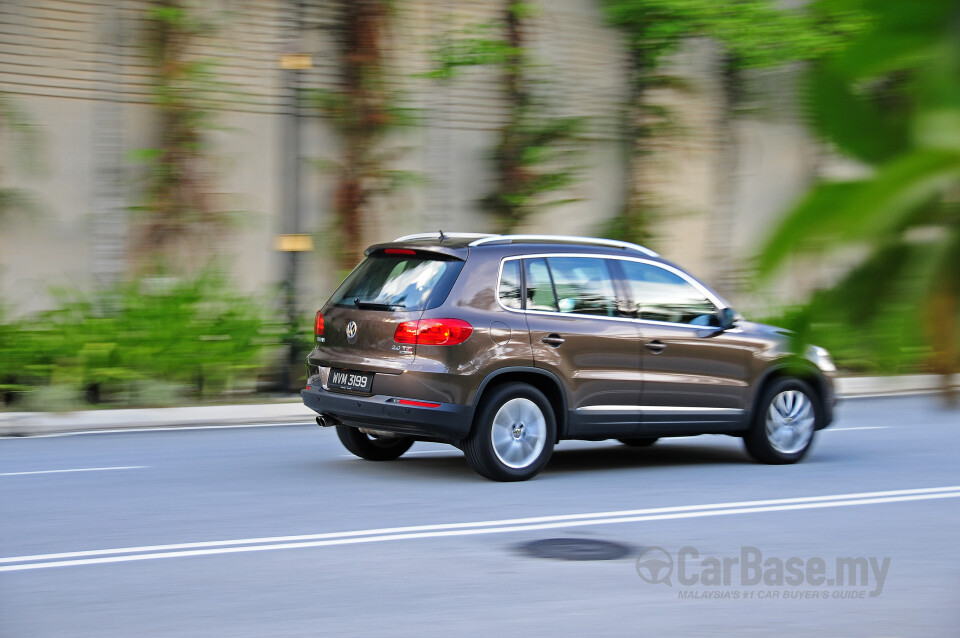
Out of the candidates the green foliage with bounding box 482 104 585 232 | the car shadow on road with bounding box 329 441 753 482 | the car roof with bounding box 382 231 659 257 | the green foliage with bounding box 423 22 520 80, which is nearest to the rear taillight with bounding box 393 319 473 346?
the car roof with bounding box 382 231 659 257

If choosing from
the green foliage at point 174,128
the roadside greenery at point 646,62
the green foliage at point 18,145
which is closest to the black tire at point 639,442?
the roadside greenery at point 646,62

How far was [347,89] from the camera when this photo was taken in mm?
17125

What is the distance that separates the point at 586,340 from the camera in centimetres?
936

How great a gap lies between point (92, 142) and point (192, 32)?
6.15 feet

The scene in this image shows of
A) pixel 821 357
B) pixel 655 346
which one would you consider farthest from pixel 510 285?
pixel 821 357

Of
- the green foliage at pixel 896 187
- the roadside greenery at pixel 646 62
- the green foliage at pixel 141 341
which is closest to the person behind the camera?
the green foliage at pixel 896 187

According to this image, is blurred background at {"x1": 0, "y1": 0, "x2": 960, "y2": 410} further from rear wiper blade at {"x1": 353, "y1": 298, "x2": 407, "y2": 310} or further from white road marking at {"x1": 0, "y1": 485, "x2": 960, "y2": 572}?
rear wiper blade at {"x1": 353, "y1": 298, "x2": 407, "y2": 310}

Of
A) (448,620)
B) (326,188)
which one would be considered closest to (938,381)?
(448,620)

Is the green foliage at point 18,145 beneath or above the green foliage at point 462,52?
beneath

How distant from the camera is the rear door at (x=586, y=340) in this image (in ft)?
30.3

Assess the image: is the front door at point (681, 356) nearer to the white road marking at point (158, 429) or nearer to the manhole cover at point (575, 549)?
the manhole cover at point (575, 549)

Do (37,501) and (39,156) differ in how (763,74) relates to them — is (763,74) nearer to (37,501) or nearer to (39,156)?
(37,501)

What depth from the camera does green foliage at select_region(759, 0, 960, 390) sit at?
4.69ft

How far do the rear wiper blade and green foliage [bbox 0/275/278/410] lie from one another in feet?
17.6
